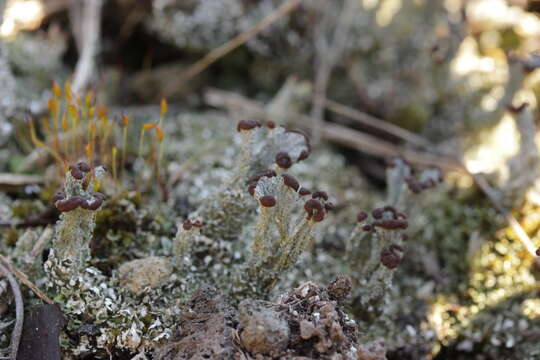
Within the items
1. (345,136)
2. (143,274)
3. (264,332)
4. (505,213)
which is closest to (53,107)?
(143,274)

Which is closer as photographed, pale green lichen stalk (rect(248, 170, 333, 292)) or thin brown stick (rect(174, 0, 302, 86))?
pale green lichen stalk (rect(248, 170, 333, 292))

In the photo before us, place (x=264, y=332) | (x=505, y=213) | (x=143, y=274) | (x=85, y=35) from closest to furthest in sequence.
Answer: (x=264, y=332) < (x=143, y=274) < (x=505, y=213) < (x=85, y=35)

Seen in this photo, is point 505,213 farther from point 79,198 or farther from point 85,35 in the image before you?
point 85,35

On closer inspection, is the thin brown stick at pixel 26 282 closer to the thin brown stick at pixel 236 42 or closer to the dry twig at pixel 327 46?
the thin brown stick at pixel 236 42

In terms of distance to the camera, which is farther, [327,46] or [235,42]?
[327,46]

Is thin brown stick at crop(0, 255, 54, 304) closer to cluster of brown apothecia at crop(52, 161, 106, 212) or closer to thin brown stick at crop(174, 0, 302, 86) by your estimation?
cluster of brown apothecia at crop(52, 161, 106, 212)

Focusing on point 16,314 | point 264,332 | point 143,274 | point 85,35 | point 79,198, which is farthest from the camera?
point 85,35

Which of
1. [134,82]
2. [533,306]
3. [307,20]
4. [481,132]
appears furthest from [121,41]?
[533,306]

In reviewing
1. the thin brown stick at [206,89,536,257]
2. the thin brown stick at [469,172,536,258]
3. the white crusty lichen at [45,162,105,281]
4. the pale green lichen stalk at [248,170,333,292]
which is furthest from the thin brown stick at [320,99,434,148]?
the white crusty lichen at [45,162,105,281]
